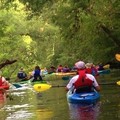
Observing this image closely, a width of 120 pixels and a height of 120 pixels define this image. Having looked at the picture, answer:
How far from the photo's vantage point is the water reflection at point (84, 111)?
380 inches

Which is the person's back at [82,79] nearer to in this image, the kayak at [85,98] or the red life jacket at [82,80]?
the red life jacket at [82,80]

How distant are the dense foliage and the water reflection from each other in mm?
8587

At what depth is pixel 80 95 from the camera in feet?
39.8

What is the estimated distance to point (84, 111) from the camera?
35.1ft

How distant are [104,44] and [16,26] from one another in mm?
21691

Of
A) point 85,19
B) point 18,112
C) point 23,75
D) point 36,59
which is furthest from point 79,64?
point 36,59

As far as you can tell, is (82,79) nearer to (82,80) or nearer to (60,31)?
(82,80)

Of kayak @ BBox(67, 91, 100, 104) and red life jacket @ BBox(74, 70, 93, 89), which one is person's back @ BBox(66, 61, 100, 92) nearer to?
red life jacket @ BBox(74, 70, 93, 89)

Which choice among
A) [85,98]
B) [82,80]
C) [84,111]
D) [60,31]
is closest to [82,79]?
[82,80]

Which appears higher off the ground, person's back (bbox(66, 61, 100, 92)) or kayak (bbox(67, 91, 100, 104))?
person's back (bbox(66, 61, 100, 92))

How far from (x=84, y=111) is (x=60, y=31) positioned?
22.7 m

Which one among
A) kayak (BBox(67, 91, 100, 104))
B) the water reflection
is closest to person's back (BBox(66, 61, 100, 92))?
kayak (BBox(67, 91, 100, 104))

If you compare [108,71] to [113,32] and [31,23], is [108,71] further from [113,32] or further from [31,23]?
[31,23]

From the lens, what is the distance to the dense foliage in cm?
2298
